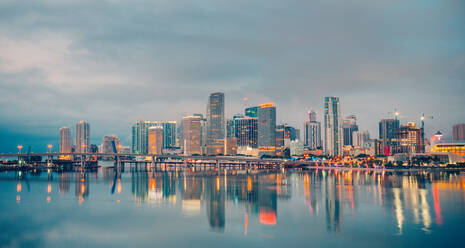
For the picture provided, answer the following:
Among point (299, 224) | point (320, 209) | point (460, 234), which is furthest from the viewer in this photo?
point (320, 209)

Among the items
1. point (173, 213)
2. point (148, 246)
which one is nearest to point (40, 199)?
point (173, 213)

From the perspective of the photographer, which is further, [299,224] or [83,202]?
[83,202]

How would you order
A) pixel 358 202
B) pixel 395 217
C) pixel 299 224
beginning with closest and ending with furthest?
pixel 299 224 < pixel 395 217 < pixel 358 202

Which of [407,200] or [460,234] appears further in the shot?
[407,200]

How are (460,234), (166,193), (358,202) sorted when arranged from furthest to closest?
(166,193) → (358,202) → (460,234)

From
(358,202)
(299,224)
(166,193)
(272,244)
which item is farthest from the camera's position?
(166,193)

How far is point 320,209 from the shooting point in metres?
61.1

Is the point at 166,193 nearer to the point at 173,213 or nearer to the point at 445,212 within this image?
the point at 173,213

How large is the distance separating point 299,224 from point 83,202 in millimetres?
44015

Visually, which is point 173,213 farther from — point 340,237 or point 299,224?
point 340,237

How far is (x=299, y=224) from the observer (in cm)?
4956

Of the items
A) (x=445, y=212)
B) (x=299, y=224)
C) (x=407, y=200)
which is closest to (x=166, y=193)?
(x=299, y=224)

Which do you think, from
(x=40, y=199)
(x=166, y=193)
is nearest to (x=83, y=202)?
(x=40, y=199)

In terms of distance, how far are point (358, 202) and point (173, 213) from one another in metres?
32.6
